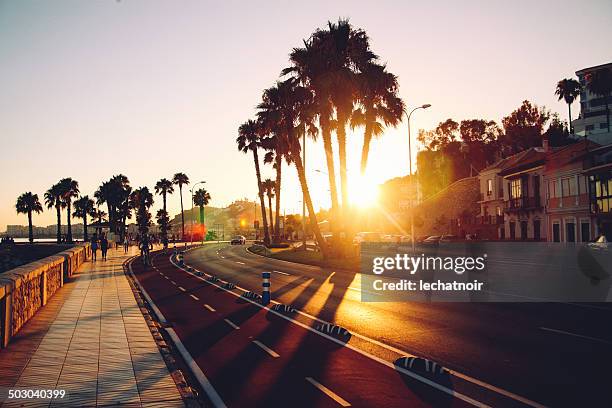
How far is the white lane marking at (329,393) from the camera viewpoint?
27.2ft

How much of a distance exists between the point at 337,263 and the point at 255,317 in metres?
21.4

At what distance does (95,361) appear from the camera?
34.9ft

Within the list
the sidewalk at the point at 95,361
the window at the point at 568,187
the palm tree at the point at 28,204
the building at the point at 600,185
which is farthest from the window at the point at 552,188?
the palm tree at the point at 28,204

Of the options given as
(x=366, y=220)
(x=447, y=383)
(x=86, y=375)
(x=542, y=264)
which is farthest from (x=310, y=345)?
(x=366, y=220)

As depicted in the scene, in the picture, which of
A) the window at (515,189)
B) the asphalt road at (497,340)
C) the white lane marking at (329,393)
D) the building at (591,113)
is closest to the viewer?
the white lane marking at (329,393)

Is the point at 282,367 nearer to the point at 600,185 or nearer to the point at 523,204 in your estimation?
the point at 600,185

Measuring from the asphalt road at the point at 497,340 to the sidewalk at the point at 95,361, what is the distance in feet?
5.53

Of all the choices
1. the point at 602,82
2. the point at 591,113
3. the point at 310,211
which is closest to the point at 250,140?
the point at 310,211

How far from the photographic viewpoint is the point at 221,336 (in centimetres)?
1384

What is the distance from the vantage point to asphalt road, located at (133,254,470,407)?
8.52 metres

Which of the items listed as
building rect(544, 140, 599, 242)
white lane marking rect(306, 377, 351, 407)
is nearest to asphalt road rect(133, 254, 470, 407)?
white lane marking rect(306, 377, 351, 407)

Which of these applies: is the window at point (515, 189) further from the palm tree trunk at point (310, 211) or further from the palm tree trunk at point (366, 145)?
the palm tree trunk at point (310, 211)

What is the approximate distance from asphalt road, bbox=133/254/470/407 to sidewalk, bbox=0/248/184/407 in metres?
1.05

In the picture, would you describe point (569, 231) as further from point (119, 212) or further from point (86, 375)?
point (119, 212)
